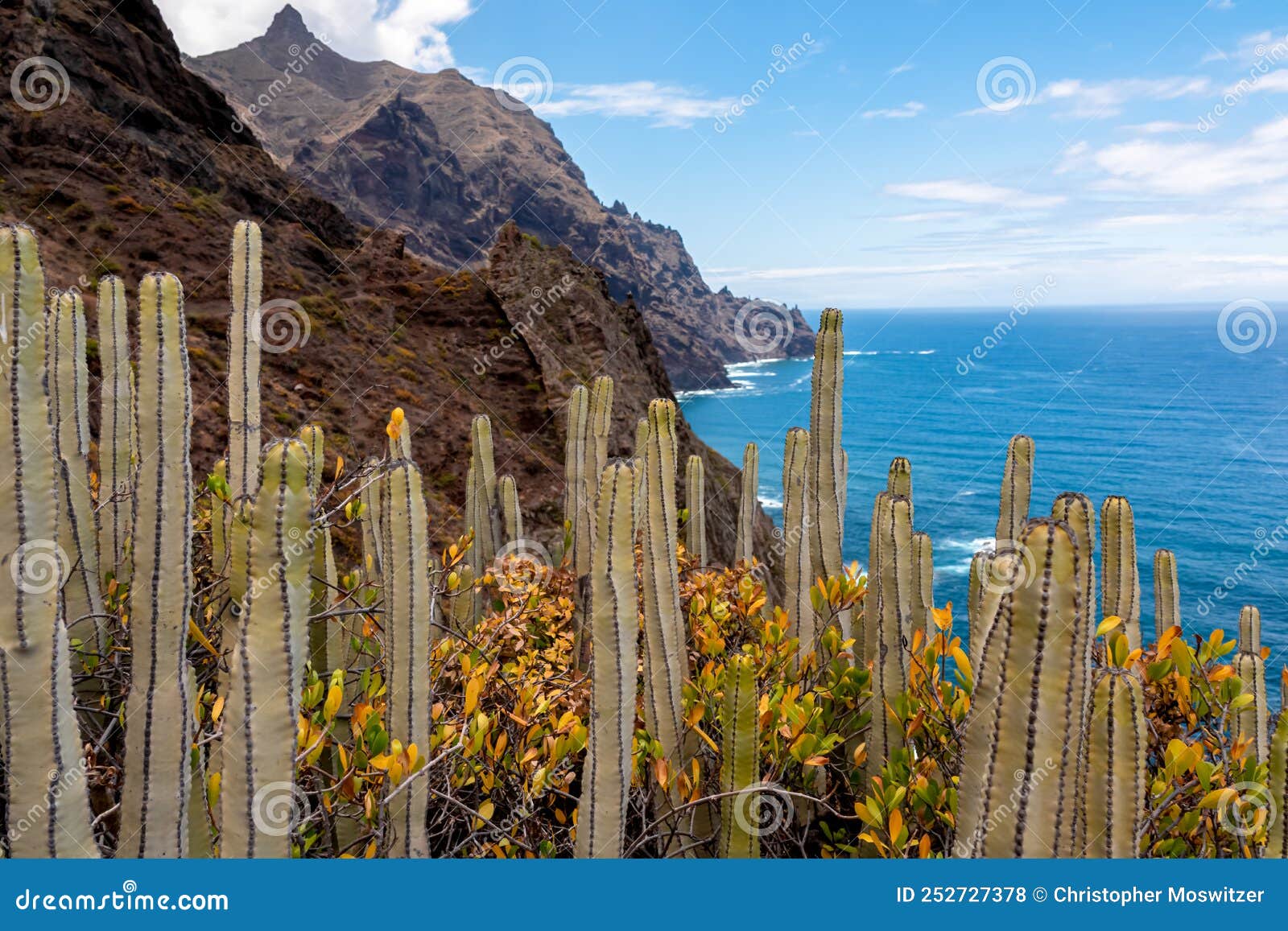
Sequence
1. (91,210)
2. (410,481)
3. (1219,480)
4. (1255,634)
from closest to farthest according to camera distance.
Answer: (410,481) < (1255,634) < (91,210) < (1219,480)

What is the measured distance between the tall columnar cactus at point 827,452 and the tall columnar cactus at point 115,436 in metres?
3.99

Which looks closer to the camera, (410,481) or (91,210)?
(410,481)

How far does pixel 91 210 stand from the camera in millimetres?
16172

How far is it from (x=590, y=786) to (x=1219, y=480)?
3076 inches

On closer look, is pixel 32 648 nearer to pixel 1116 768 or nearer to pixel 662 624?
pixel 662 624

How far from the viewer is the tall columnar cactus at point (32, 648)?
2244 mm

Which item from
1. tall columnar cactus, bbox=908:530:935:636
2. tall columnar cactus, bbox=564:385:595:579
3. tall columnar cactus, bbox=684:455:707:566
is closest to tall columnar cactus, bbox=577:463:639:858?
tall columnar cactus, bbox=908:530:935:636

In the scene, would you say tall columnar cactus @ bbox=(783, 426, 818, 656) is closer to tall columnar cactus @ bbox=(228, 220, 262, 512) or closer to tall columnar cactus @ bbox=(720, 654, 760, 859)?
tall columnar cactus @ bbox=(720, 654, 760, 859)

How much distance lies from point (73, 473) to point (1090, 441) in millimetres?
87512

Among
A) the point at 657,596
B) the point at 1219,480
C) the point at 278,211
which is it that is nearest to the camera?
the point at 657,596

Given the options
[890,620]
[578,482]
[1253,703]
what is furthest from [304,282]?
[1253,703]

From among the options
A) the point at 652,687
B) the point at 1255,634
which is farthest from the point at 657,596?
the point at 1255,634

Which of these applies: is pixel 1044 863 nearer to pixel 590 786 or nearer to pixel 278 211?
pixel 590 786

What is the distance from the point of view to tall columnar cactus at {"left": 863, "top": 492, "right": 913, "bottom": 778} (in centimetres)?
369
